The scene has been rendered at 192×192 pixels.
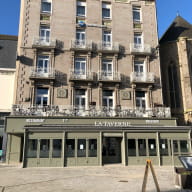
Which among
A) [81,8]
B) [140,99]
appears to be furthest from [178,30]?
[81,8]

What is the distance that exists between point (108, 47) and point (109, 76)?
3092mm

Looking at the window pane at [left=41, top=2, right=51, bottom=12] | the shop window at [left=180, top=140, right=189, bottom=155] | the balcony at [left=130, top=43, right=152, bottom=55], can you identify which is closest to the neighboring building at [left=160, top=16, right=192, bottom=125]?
the balcony at [left=130, top=43, right=152, bottom=55]

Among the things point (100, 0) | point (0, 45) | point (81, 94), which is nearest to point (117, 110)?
point (81, 94)

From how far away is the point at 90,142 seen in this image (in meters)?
15.7

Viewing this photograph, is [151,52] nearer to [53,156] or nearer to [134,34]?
[134,34]

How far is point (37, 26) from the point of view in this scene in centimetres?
2019

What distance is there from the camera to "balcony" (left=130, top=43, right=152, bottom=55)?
20.8 metres

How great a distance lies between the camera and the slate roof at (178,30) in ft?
82.6

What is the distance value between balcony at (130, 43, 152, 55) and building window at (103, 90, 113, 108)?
15.9 ft

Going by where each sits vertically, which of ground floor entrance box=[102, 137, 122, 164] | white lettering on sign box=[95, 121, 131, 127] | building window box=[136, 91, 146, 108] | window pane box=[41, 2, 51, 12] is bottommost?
ground floor entrance box=[102, 137, 122, 164]

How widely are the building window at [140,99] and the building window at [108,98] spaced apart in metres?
2.66

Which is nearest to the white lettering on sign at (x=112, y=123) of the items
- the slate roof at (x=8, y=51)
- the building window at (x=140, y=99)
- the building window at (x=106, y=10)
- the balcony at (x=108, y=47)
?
the building window at (x=140, y=99)

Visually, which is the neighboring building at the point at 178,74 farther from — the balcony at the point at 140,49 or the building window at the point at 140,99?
the balcony at the point at 140,49

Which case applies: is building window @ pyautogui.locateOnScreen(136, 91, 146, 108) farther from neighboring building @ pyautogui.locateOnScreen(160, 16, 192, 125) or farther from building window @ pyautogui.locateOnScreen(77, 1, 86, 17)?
building window @ pyautogui.locateOnScreen(77, 1, 86, 17)
